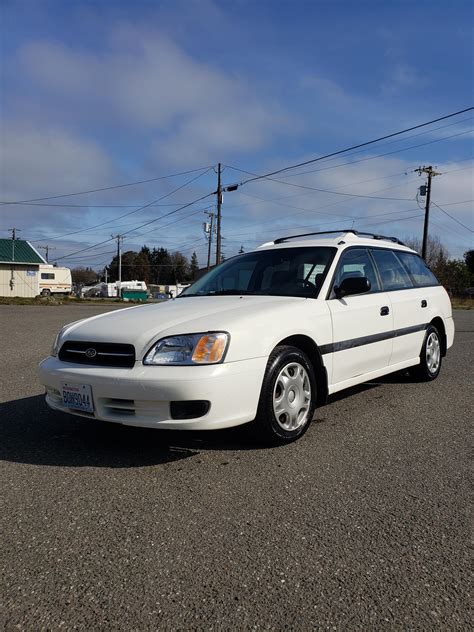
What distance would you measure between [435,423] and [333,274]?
1558mm

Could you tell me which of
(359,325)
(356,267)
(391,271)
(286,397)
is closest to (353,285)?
(359,325)

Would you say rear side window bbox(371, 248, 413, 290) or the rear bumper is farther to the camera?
the rear bumper

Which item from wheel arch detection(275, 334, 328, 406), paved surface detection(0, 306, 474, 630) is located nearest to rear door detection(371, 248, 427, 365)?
paved surface detection(0, 306, 474, 630)

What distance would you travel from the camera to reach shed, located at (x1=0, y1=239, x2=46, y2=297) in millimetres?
41656

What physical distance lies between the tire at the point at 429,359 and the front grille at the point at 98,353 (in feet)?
12.2

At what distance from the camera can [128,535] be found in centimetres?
247

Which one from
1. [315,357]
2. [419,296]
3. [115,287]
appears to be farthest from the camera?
[115,287]

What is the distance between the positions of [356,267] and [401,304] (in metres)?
0.80

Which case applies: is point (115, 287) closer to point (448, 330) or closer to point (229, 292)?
point (448, 330)

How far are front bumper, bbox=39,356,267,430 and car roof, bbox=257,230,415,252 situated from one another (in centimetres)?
185

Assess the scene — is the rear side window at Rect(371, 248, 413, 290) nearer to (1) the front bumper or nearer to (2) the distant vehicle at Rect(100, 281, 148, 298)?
(1) the front bumper

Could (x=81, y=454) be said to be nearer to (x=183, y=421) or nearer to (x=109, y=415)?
(x=109, y=415)

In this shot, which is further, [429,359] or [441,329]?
[441,329]

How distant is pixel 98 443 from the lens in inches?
151
